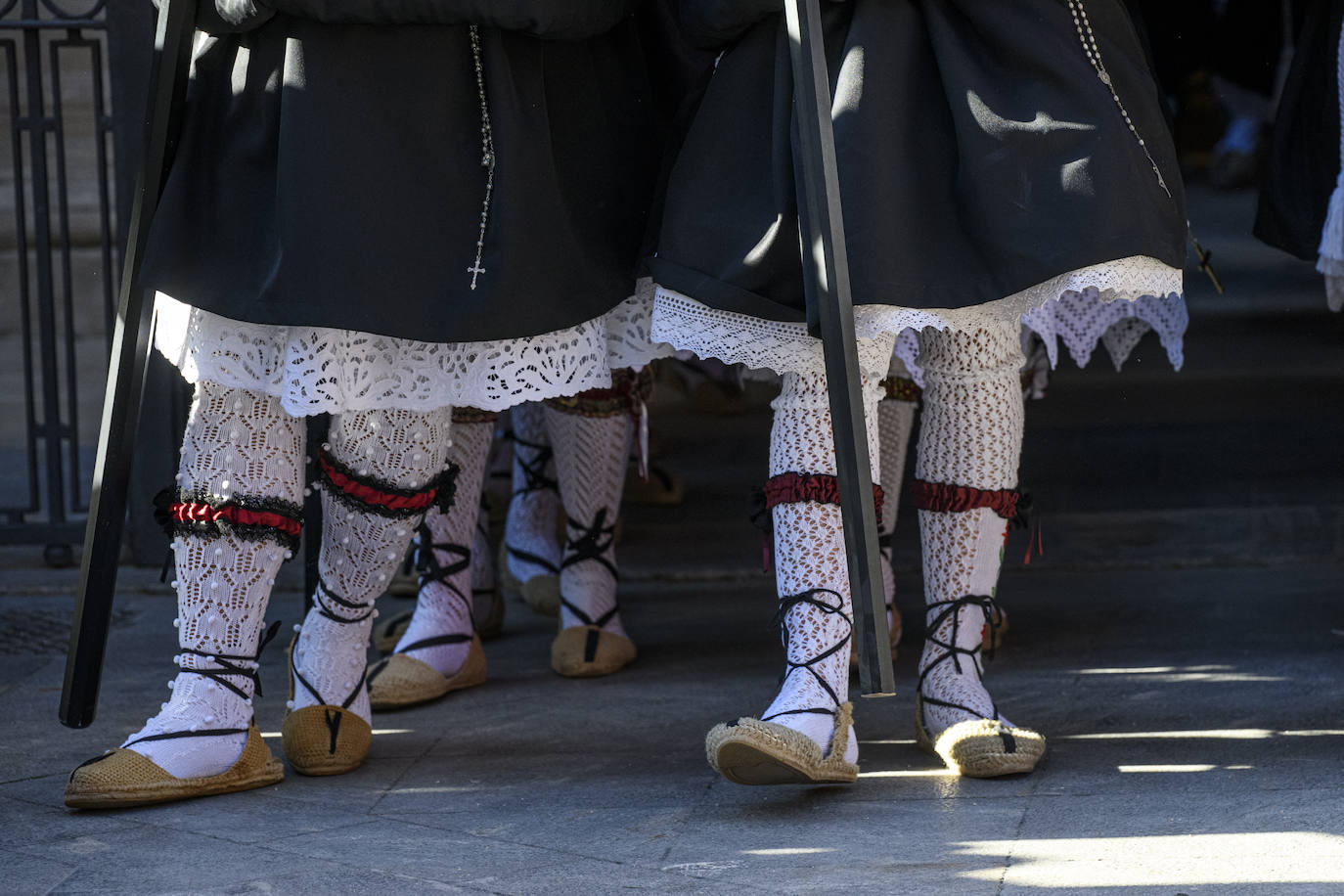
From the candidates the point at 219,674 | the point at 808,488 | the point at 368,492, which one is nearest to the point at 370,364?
the point at 368,492

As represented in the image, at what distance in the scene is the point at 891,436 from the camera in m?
3.03

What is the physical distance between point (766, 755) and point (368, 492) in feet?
2.39

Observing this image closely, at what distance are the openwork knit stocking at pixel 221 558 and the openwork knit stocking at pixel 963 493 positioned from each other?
3.24 ft

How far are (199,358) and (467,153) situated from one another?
481mm

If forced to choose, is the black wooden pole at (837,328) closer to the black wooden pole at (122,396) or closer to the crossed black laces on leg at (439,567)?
the black wooden pole at (122,396)

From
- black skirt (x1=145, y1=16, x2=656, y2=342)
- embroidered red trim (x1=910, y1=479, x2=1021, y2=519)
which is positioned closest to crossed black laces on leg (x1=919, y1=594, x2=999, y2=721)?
embroidered red trim (x1=910, y1=479, x2=1021, y2=519)

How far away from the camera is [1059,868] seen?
1937mm

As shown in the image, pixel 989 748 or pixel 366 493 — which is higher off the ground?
pixel 366 493

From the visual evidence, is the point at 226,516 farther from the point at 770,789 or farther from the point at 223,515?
the point at 770,789

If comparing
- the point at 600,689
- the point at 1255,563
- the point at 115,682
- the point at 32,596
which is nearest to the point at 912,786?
the point at 600,689

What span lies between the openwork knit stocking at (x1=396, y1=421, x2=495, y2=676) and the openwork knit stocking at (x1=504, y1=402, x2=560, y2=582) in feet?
1.46

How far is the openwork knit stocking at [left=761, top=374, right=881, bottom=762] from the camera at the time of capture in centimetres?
223

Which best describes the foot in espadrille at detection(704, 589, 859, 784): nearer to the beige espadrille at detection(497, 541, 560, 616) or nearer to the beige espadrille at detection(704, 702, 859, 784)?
the beige espadrille at detection(704, 702, 859, 784)

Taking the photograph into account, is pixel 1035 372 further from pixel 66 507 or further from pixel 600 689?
pixel 66 507
